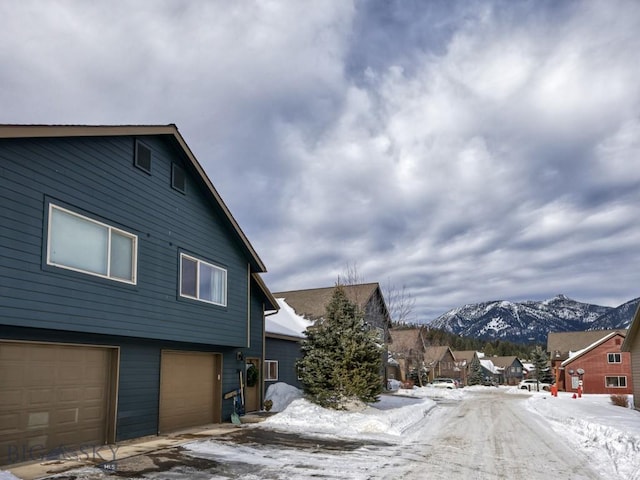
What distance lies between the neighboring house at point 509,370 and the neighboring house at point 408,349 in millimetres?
56427

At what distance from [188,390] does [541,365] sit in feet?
226

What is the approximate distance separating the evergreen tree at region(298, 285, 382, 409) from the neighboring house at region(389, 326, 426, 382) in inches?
1259

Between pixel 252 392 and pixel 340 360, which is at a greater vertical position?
pixel 340 360

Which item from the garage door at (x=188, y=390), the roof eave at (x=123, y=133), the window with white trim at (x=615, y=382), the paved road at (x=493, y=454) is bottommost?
the window with white trim at (x=615, y=382)

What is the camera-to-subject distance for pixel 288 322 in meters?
31.5

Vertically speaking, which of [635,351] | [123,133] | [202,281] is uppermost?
[123,133]

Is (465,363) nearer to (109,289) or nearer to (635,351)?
(635,351)

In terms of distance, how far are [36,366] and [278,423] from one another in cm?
808

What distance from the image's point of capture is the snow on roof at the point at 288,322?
2533 cm

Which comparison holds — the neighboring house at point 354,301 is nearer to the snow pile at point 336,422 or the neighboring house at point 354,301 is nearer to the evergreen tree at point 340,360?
the evergreen tree at point 340,360

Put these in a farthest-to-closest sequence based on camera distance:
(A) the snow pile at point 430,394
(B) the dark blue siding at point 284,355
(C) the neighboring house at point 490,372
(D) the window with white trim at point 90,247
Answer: (C) the neighboring house at point 490,372 < (A) the snow pile at point 430,394 < (B) the dark blue siding at point 284,355 < (D) the window with white trim at point 90,247

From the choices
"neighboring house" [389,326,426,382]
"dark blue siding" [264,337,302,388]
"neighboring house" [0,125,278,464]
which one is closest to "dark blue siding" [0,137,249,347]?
"neighboring house" [0,125,278,464]

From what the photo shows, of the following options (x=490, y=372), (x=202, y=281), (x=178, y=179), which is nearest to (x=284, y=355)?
(x=202, y=281)

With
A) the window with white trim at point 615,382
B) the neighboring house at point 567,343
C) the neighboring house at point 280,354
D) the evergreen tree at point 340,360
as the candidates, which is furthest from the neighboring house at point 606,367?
the evergreen tree at point 340,360
